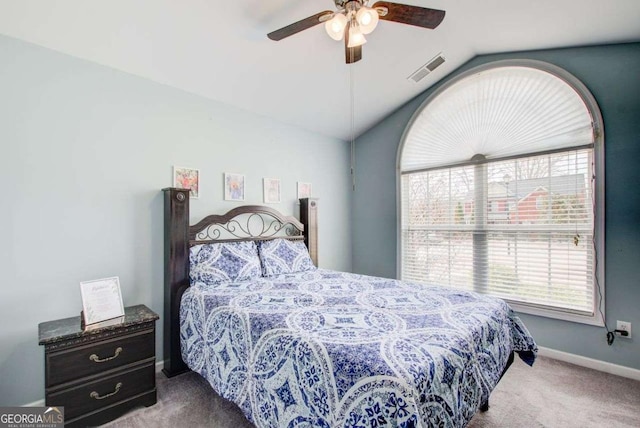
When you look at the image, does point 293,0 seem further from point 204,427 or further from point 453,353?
point 204,427

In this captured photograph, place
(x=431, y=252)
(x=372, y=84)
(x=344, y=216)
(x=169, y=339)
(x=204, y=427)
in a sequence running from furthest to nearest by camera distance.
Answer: (x=344, y=216)
(x=431, y=252)
(x=372, y=84)
(x=169, y=339)
(x=204, y=427)

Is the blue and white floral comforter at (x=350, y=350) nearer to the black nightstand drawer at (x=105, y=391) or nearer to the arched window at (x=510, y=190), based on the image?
the black nightstand drawer at (x=105, y=391)

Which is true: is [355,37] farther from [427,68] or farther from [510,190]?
[510,190]

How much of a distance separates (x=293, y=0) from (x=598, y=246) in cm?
323

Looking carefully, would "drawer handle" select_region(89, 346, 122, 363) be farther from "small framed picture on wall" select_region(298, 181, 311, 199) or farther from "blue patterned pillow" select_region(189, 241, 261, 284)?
"small framed picture on wall" select_region(298, 181, 311, 199)

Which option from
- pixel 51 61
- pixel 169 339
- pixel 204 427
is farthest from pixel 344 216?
pixel 51 61

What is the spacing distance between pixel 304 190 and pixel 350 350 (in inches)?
107

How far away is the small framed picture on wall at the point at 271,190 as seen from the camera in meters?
3.31

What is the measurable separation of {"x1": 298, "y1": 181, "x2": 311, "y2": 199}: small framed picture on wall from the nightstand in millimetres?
2138

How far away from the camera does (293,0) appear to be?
1.99m

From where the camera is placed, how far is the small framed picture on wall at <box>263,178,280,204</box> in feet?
10.9

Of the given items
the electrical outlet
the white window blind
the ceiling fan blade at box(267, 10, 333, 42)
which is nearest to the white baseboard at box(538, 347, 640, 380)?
the electrical outlet

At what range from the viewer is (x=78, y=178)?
212cm

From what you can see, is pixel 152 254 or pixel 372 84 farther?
pixel 372 84
